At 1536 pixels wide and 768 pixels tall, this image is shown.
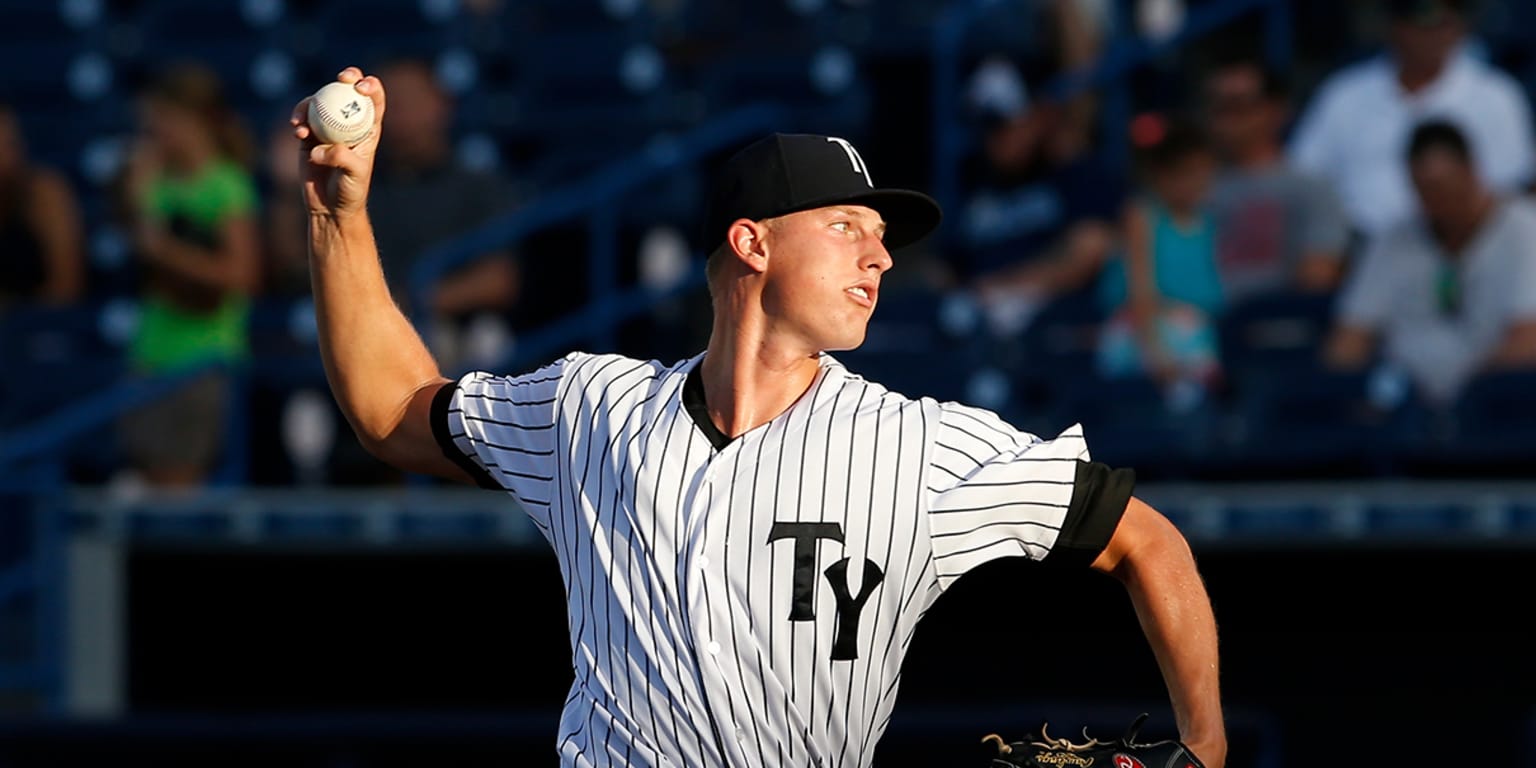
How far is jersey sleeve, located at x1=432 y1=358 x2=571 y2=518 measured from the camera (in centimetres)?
361

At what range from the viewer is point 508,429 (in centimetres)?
363

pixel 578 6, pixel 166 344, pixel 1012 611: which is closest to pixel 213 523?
pixel 166 344

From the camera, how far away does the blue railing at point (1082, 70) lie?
344 inches

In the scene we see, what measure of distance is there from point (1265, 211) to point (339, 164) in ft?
15.0

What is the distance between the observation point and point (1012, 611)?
7.02m

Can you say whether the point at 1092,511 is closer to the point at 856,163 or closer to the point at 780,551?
the point at 780,551

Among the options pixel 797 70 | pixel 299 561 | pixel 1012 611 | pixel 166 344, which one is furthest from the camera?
pixel 797 70

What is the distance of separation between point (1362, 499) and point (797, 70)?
10.9 ft

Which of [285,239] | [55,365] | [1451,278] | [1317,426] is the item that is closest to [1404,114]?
[1451,278]

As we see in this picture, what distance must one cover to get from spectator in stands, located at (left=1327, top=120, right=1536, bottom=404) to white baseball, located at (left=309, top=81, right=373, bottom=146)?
4.14 meters

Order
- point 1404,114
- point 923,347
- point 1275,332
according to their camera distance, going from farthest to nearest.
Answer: point 923,347 → point 1404,114 → point 1275,332

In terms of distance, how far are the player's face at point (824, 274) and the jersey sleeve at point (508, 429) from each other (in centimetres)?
40

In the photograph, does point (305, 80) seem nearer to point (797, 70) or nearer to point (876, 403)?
point (797, 70)

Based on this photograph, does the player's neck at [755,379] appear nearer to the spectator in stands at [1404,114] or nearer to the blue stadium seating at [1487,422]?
the blue stadium seating at [1487,422]
